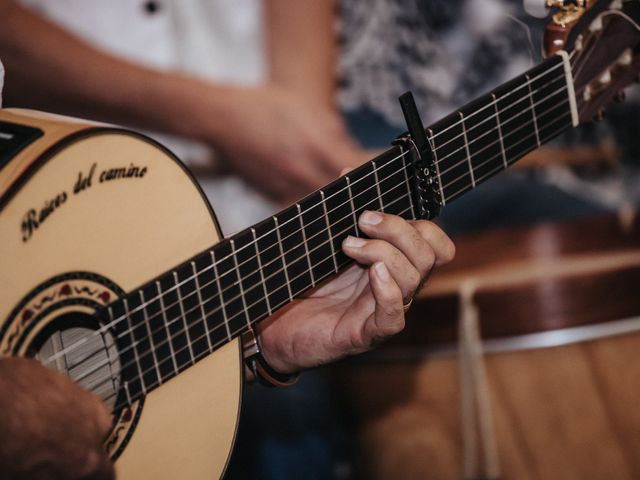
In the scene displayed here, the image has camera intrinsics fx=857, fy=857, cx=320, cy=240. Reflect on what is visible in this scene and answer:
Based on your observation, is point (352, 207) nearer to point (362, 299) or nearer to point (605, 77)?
point (362, 299)

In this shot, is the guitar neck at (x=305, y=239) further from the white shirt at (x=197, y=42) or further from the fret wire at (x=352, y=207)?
the white shirt at (x=197, y=42)

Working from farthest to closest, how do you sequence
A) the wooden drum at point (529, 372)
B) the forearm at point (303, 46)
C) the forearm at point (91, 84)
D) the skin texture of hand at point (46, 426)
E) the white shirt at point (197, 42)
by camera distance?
the forearm at point (303, 46) → the white shirt at point (197, 42) → the forearm at point (91, 84) → the wooden drum at point (529, 372) → the skin texture of hand at point (46, 426)

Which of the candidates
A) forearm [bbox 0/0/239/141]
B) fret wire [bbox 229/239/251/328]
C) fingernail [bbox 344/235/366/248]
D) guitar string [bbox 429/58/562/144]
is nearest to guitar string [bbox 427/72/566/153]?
guitar string [bbox 429/58/562/144]

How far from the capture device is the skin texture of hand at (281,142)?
5.02ft

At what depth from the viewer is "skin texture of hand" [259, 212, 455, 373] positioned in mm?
795

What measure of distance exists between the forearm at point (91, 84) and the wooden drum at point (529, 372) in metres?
0.54

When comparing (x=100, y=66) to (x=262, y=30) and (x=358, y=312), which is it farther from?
(x=358, y=312)

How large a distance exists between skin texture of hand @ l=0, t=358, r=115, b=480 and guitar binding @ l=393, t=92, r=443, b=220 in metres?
0.35

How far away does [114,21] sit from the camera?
1.47 metres

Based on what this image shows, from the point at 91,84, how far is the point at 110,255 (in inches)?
30.7

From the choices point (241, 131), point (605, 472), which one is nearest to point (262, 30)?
point (241, 131)

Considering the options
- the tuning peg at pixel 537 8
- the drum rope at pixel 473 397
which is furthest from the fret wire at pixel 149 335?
the drum rope at pixel 473 397

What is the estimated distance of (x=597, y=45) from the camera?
885mm

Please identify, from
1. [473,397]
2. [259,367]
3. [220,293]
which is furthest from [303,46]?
[220,293]
